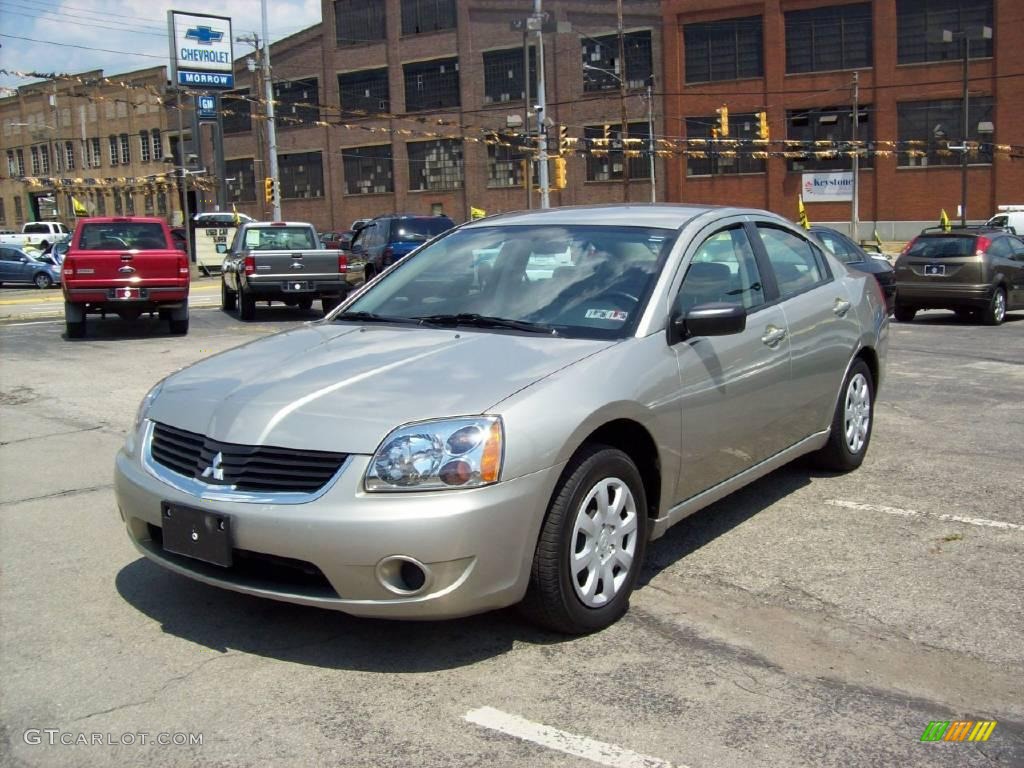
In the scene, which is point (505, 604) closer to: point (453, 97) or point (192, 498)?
point (192, 498)

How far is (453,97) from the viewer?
194 feet

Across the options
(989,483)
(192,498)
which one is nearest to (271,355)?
(192,498)

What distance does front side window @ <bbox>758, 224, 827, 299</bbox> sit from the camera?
5.78 metres

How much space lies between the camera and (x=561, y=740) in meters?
3.25

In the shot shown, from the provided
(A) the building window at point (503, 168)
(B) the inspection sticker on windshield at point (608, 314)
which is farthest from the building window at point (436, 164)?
(B) the inspection sticker on windshield at point (608, 314)

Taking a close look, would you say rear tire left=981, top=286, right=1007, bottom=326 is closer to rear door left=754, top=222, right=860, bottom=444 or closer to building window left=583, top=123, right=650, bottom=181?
rear door left=754, top=222, right=860, bottom=444

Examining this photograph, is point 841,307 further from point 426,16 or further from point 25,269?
point 426,16

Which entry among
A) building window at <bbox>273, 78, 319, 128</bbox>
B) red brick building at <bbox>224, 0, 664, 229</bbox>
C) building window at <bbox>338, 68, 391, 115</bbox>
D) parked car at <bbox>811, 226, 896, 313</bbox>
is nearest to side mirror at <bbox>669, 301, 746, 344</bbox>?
parked car at <bbox>811, 226, 896, 313</bbox>

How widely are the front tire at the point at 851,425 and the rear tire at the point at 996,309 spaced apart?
10.8 metres

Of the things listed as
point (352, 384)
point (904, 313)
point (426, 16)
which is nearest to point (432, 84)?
point (426, 16)

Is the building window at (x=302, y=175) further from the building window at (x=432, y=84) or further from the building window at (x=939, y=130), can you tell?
the building window at (x=939, y=130)

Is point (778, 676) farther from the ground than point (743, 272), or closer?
closer

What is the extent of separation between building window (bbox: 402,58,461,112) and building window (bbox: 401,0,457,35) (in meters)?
1.86

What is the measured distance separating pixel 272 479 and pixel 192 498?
357 mm
